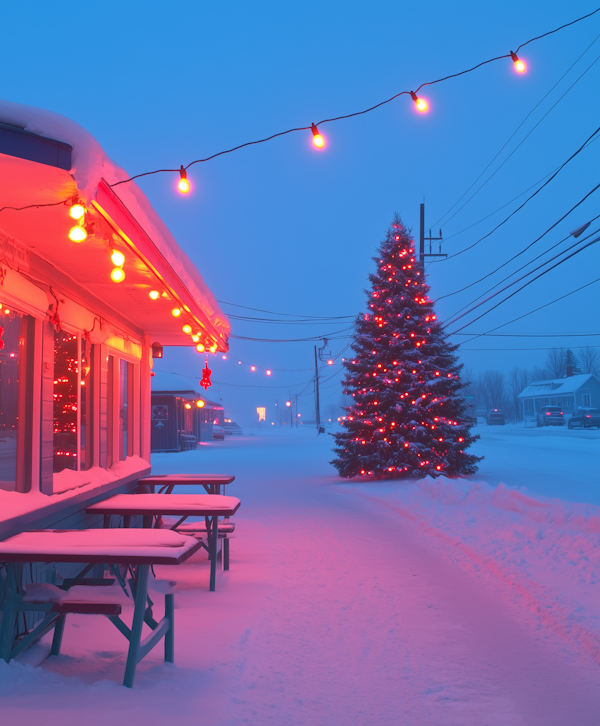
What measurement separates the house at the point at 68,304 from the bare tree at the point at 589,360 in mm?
117645

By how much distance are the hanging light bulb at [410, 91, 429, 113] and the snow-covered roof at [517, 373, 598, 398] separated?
67207 millimetres

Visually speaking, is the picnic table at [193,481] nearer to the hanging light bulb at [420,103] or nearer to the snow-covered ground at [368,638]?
the snow-covered ground at [368,638]

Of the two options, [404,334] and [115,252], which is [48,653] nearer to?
[115,252]

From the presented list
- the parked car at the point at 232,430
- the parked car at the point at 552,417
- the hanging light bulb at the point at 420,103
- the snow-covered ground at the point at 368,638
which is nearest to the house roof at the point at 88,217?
the snow-covered ground at the point at 368,638

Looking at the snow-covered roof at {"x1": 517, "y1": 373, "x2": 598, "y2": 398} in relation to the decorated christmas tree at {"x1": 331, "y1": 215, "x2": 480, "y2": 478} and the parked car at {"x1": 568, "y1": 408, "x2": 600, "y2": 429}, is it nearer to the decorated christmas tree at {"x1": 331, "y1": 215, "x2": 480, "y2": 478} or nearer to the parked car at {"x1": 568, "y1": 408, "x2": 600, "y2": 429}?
the parked car at {"x1": 568, "y1": 408, "x2": 600, "y2": 429}

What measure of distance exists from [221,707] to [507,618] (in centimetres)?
295

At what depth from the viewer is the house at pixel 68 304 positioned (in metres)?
3.58

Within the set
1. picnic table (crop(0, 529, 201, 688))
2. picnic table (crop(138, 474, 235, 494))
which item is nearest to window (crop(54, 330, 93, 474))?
picnic table (crop(138, 474, 235, 494))

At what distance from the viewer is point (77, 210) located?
152 inches

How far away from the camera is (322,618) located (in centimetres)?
528

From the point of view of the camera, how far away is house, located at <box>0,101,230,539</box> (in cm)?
358

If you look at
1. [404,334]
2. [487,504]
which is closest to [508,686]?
[487,504]

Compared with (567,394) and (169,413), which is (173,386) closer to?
(169,413)

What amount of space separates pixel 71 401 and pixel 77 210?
350 centimetres
